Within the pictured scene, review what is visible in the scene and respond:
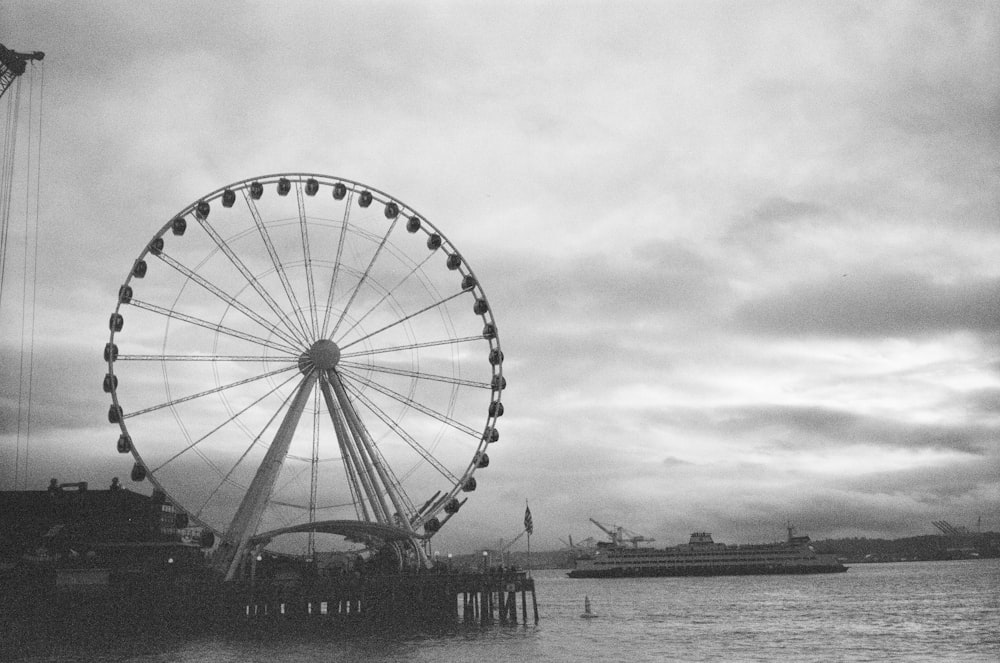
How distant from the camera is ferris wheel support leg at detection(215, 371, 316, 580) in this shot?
52.8 meters

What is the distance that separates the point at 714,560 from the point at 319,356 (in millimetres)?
130912

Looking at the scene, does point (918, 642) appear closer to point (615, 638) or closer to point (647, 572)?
point (615, 638)

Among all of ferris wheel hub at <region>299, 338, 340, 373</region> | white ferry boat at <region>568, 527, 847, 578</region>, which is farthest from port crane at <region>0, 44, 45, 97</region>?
white ferry boat at <region>568, 527, 847, 578</region>

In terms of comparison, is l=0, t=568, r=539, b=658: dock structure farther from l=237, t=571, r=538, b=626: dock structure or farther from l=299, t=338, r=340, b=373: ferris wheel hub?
l=299, t=338, r=340, b=373: ferris wheel hub

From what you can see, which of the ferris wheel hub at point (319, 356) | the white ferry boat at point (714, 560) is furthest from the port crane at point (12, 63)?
the white ferry boat at point (714, 560)

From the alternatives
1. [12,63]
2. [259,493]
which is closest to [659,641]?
[259,493]

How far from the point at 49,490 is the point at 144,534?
1036 cm

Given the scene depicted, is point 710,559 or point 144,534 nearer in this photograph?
point 144,534

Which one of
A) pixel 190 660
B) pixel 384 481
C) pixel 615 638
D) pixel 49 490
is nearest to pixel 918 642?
pixel 615 638

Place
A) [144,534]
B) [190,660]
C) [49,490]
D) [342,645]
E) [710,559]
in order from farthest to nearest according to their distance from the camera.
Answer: [710,559] → [49,490] → [144,534] → [342,645] → [190,660]

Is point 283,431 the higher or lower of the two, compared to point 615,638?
higher

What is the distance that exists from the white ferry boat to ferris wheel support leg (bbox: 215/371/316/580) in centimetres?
12150

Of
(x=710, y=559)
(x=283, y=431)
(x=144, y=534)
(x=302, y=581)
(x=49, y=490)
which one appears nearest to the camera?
(x=283, y=431)

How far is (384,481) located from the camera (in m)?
55.6
